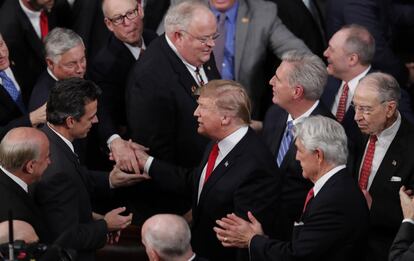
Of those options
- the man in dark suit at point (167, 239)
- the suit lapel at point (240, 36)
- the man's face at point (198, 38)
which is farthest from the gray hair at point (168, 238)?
the suit lapel at point (240, 36)

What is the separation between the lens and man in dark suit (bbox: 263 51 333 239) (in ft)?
21.3

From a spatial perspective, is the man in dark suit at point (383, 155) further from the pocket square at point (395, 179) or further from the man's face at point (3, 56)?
the man's face at point (3, 56)

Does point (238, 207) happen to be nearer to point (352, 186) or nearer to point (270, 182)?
point (270, 182)

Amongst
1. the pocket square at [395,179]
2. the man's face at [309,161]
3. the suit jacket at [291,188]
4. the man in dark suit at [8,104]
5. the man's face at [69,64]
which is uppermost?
the man's face at [69,64]

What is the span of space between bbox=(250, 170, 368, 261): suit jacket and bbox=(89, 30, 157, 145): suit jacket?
6.23 feet

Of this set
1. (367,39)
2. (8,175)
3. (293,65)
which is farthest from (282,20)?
(8,175)

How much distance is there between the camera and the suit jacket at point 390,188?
20.6 ft

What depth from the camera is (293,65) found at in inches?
259

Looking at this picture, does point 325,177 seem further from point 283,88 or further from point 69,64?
point 69,64

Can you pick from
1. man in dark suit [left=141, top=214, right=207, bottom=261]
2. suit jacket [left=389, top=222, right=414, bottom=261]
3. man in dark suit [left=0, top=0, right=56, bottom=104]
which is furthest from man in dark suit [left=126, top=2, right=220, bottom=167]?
suit jacket [left=389, top=222, right=414, bottom=261]

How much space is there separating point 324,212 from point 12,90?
256 centimetres

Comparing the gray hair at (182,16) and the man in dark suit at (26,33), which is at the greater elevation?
the gray hair at (182,16)

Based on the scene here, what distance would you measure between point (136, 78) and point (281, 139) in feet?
3.21

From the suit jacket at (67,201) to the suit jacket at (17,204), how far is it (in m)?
0.13
